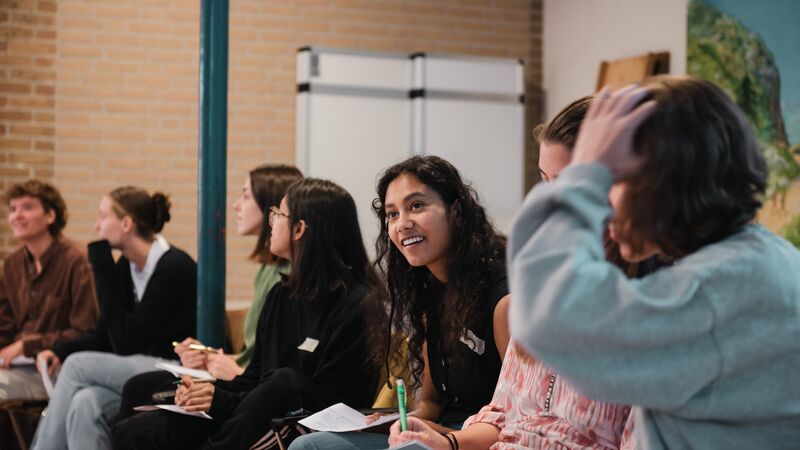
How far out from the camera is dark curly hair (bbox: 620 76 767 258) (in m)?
1.30

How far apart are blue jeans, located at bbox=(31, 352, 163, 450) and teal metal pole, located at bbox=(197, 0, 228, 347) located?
0.57 metres

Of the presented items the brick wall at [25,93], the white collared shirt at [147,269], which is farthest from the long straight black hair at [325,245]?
the brick wall at [25,93]

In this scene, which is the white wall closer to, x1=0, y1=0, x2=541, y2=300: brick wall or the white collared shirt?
x1=0, y1=0, x2=541, y2=300: brick wall

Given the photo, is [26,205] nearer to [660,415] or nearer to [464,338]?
[464,338]

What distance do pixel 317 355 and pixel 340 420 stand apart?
2.13ft

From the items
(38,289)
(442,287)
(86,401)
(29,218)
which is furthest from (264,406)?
(29,218)

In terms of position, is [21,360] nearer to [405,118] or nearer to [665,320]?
[405,118]

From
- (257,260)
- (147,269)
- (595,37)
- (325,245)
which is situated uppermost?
(595,37)

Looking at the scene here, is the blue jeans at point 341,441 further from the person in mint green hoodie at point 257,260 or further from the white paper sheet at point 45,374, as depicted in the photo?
the white paper sheet at point 45,374

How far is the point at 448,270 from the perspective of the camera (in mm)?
2674

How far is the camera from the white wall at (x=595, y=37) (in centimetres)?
618

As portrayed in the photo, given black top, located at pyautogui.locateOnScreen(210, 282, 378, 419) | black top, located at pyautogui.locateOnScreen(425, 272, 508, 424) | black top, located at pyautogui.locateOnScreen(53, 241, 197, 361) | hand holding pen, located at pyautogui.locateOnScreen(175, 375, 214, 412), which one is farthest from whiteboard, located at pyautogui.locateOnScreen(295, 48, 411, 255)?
black top, located at pyautogui.locateOnScreen(425, 272, 508, 424)

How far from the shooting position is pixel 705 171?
1.30 metres

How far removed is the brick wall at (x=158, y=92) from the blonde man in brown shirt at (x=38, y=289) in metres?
1.10
